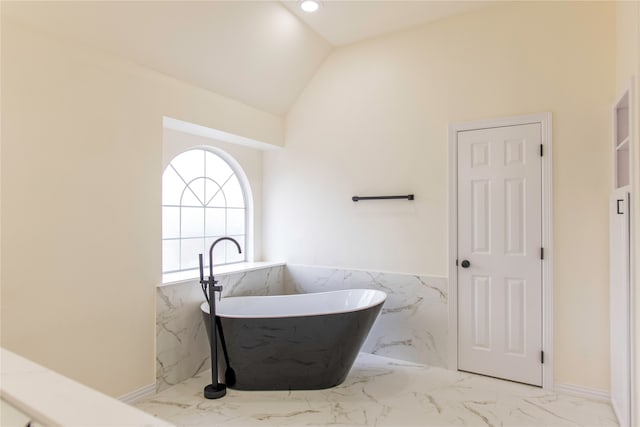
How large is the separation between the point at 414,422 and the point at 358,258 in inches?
60.3

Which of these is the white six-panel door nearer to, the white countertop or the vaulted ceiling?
the vaulted ceiling

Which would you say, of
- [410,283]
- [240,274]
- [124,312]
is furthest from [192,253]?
[410,283]

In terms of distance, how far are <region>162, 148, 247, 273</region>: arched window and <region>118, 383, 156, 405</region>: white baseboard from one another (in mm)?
969

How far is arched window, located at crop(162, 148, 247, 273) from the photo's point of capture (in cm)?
329

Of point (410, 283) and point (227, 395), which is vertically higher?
point (410, 283)

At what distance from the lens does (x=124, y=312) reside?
8.25 feet

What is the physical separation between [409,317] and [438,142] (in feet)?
5.05

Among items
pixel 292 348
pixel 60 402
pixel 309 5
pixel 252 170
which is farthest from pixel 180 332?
pixel 309 5

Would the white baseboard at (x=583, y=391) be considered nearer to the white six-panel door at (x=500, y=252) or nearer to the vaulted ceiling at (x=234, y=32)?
the white six-panel door at (x=500, y=252)

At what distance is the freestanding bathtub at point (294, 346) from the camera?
2.61 m

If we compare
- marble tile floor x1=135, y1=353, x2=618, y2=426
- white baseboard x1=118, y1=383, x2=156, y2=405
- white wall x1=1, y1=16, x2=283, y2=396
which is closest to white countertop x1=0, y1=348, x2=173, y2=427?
white wall x1=1, y1=16, x2=283, y2=396

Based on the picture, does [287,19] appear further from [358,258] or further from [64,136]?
[358,258]

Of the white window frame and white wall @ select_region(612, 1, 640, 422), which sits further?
the white window frame

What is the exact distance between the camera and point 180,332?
9.45 ft
